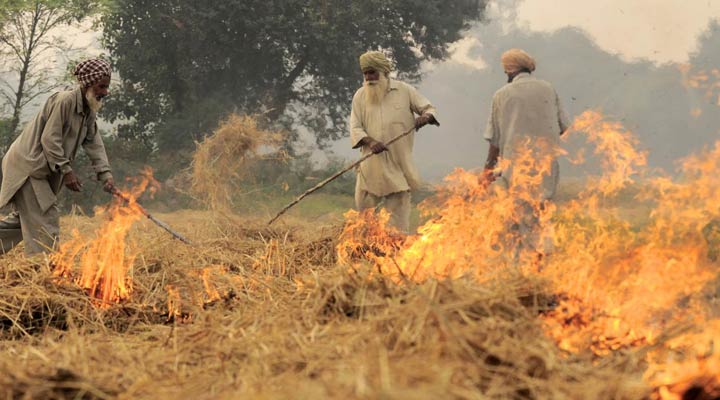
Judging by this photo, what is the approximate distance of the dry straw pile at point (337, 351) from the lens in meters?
2.53

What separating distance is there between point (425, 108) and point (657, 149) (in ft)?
158

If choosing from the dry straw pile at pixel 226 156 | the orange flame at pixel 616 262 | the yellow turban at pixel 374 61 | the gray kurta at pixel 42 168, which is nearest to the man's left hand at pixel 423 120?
the yellow turban at pixel 374 61

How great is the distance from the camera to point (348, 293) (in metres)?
3.66

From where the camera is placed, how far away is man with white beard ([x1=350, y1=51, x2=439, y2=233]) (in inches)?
295

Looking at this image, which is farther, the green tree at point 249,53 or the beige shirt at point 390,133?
the green tree at point 249,53

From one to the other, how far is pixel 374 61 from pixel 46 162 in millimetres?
3163

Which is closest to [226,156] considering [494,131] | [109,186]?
[109,186]

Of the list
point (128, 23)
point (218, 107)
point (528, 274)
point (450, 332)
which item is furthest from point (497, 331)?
point (128, 23)

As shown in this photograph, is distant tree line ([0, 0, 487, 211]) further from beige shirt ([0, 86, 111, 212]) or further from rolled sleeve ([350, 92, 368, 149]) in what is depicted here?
beige shirt ([0, 86, 111, 212])

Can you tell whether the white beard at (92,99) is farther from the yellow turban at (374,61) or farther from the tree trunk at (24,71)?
the tree trunk at (24,71)

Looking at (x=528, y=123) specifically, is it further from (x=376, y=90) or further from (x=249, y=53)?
(x=249, y=53)

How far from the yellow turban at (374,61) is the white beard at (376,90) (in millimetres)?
100

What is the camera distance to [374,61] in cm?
742

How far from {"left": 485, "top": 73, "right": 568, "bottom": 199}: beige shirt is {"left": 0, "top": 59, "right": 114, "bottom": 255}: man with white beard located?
11.1 feet
